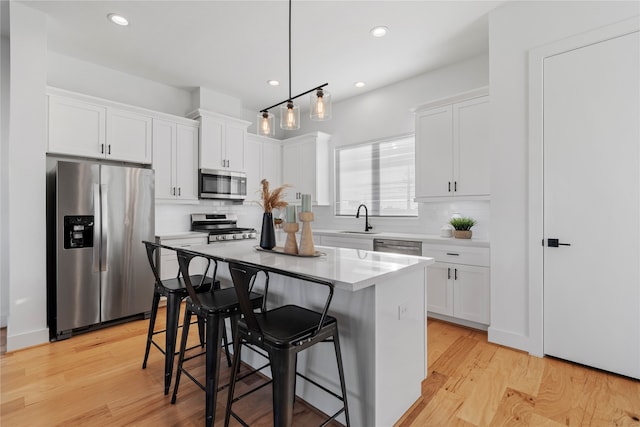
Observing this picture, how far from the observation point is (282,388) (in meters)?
1.28

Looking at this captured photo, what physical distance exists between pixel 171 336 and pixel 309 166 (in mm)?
3540

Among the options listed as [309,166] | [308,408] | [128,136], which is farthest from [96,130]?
[308,408]

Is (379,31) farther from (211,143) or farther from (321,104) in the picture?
(211,143)

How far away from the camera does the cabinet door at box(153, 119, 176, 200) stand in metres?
3.97

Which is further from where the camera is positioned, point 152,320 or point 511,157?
point 511,157

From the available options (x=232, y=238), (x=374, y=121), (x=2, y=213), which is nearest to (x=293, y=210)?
(x=232, y=238)

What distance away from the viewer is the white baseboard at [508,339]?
103 inches

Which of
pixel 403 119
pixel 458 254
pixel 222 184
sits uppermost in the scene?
pixel 403 119

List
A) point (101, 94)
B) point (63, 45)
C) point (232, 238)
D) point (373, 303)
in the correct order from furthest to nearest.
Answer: point (232, 238), point (101, 94), point (63, 45), point (373, 303)

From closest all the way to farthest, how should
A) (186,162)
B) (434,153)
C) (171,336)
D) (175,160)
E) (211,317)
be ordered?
(211,317), (171,336), (434,153), (175,160), (186,162)

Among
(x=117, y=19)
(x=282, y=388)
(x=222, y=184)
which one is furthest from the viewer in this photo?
(x=222, y=184)

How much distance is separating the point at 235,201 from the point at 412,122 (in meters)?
2.98

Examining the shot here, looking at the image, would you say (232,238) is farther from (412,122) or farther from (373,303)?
(373,303)

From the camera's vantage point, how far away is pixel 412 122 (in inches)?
164
